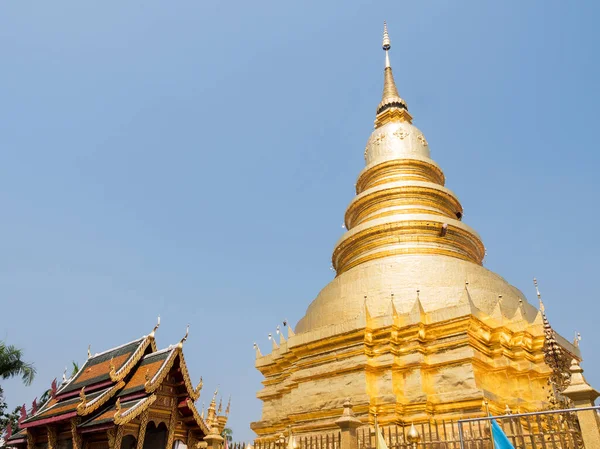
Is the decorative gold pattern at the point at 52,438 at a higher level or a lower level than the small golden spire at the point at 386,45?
lower

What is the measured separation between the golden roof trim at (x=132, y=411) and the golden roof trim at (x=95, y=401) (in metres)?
0.83

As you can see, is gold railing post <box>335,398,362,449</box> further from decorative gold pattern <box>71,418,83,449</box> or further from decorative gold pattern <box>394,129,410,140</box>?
decorative gold pattern <box>394,129,410,140</box>

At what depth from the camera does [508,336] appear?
12219 mm

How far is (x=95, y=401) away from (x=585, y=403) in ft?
29.6

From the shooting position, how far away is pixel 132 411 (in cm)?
985

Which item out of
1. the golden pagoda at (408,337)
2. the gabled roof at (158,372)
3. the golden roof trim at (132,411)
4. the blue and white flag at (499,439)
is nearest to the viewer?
the blue and white flag at (499,439)

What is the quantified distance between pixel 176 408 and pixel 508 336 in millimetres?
8073

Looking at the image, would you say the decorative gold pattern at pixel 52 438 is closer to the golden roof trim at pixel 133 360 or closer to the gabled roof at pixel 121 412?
the gabled roof at pixel 121 412

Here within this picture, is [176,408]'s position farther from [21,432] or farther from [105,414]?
[21,432]

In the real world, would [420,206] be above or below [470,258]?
above

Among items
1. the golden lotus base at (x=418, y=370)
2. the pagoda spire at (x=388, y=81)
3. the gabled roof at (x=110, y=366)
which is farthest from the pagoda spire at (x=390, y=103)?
the gabled roof at (x=110, y=366)

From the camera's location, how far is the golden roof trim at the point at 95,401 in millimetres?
10087

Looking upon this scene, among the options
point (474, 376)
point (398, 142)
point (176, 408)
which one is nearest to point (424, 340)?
point (474, 376)

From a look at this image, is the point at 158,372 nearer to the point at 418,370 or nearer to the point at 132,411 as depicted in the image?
the point at 132,411
